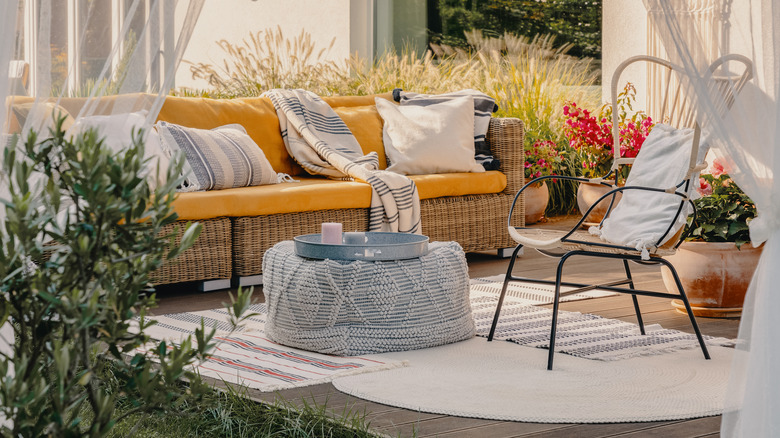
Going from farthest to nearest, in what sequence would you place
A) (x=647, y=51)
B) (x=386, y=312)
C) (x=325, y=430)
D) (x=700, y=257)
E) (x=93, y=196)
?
(x=647, y=51), (x=700, y=257), (x=386, y=312), (x=325, y=430), (x=93, y=196)

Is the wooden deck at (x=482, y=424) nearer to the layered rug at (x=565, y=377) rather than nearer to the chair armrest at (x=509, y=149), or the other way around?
the layered rug at (x=565, y=377)

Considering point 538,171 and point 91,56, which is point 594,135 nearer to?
point 538,171

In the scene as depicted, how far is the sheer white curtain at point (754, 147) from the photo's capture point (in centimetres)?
214

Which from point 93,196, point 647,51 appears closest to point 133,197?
point 93,196

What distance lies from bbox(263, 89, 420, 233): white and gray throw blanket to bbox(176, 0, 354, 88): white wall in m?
3.68

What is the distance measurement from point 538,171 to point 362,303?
3659 millimetres

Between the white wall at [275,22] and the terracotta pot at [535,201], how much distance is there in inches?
116

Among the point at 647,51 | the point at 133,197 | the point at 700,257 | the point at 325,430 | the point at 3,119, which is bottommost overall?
the point at 325,430

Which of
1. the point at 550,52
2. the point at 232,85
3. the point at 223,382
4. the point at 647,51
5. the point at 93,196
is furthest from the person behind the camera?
the point at 550,52

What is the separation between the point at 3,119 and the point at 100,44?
264 mm

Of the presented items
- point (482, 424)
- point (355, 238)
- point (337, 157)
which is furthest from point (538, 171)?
point (482, 424)

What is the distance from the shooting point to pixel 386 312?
3367 mm

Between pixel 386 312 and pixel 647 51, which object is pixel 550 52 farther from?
pixel 386 312

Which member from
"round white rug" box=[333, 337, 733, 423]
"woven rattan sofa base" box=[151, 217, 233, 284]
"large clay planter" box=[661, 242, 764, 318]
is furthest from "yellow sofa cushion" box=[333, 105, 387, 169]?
"round white rug" box=[333, 337, 733, 423]
